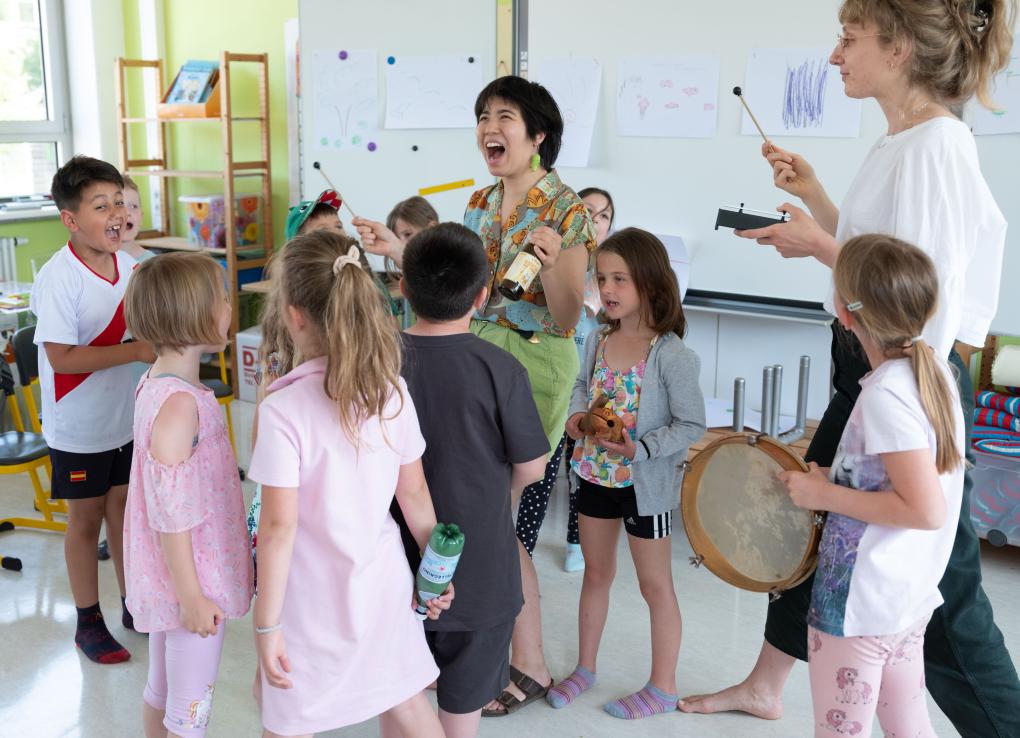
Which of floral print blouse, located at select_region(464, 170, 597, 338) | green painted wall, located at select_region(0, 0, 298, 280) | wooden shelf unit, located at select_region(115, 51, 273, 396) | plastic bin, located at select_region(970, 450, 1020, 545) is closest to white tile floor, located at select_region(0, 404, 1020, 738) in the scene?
plastic bin, located at select_region(970, 450, 1020, 545)

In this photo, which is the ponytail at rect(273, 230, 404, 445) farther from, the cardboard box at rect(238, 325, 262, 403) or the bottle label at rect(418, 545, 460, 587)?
the cardboard box at rect(238, 325, 262, 403)

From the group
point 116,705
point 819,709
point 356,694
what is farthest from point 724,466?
point 116,705

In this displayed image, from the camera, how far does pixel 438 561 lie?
155cm

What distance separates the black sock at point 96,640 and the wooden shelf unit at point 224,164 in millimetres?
2701

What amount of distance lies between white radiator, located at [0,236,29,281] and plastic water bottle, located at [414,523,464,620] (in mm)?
3913

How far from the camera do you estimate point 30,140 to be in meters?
5.37

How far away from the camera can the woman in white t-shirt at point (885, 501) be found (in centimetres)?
147

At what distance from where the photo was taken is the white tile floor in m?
2.20

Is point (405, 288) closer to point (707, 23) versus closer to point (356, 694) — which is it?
point (356, 694)

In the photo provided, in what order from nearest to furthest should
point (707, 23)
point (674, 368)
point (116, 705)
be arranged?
point (674, 368)
point (116, 705)
point (707, 23)

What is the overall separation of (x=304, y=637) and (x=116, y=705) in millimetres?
1112

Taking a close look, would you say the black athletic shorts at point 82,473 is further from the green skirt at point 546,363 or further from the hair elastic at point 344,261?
the hair elastic at point 344,261

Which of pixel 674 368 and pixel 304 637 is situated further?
pixel 674 368

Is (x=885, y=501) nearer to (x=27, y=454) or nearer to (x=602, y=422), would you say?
(x=602, y=422)
